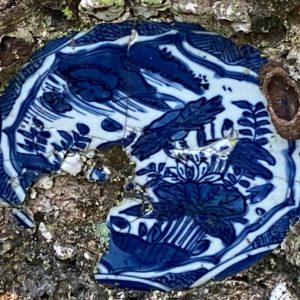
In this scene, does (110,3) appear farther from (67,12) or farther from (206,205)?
(206,205)

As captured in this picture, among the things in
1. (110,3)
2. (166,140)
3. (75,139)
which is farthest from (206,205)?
(110,3)

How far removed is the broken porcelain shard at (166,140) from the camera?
173 centimetres

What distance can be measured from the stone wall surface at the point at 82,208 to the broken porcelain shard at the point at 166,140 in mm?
17

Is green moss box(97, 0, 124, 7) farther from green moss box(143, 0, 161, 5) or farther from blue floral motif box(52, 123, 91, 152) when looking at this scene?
blue floral motif box(52, 123, 91, 152)

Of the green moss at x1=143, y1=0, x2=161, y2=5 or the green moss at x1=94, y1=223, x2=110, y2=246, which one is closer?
the green moss at x1=143, y1=0, x2=161, y2=5

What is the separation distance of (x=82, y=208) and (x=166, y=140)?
159mm

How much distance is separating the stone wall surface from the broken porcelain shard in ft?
0.06

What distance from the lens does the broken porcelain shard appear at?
5.69 feet

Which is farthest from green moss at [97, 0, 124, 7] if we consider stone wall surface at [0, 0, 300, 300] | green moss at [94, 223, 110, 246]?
green moss at [94, 223, 110, 246]

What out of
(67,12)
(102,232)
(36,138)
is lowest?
(102,232)

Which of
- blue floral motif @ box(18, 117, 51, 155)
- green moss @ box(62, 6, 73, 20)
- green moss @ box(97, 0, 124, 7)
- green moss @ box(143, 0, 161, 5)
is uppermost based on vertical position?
green moss @ box(143, 0, 161, 5)

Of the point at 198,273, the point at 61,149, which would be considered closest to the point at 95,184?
the point at 61,149

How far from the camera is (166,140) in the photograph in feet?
5.79

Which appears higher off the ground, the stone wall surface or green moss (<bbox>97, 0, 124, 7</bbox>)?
green moss (<bbox>97, 0, 124, 7</bbox>)
